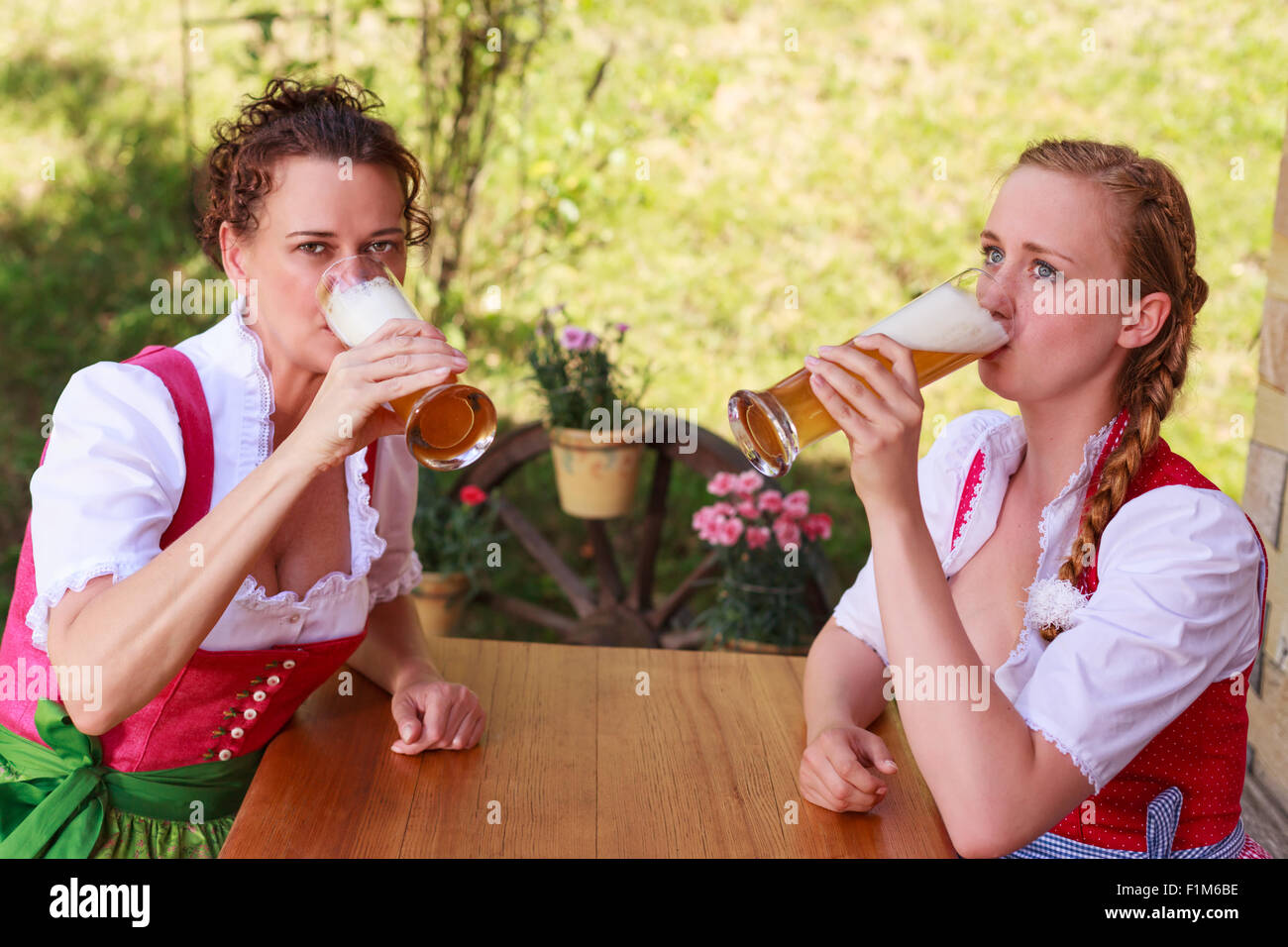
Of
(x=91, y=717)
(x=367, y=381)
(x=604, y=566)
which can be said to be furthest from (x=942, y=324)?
(x=604, y=566)

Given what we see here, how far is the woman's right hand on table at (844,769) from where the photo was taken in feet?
5.24

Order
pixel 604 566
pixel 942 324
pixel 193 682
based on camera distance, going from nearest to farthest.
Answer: pixel 942 324, pixel 193 682, pixel 604 566

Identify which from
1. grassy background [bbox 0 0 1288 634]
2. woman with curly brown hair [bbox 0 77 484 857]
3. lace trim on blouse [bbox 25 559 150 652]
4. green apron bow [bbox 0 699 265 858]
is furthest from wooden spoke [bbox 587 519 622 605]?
lace trim on blouse [bbox 25 559 150 652]

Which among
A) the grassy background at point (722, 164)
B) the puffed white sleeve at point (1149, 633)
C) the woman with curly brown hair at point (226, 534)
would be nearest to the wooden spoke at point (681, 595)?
the grassy background at point (722, 164)

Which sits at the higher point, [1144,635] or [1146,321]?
[1146,321]

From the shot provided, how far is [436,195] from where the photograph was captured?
469 centimetres

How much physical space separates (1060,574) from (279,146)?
4.28 feet

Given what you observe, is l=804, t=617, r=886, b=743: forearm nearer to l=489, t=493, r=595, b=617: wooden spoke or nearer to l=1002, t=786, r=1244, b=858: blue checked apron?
l=1002, t=786, r=1244, b=858: blue checked apron

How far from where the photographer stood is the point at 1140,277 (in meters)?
1.66

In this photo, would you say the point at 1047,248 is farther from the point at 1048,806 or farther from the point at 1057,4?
the point at 1057,4

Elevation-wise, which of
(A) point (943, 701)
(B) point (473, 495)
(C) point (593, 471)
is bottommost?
(B) point (473, 495)

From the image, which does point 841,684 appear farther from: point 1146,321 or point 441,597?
point 441,597

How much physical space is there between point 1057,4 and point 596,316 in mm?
2939
